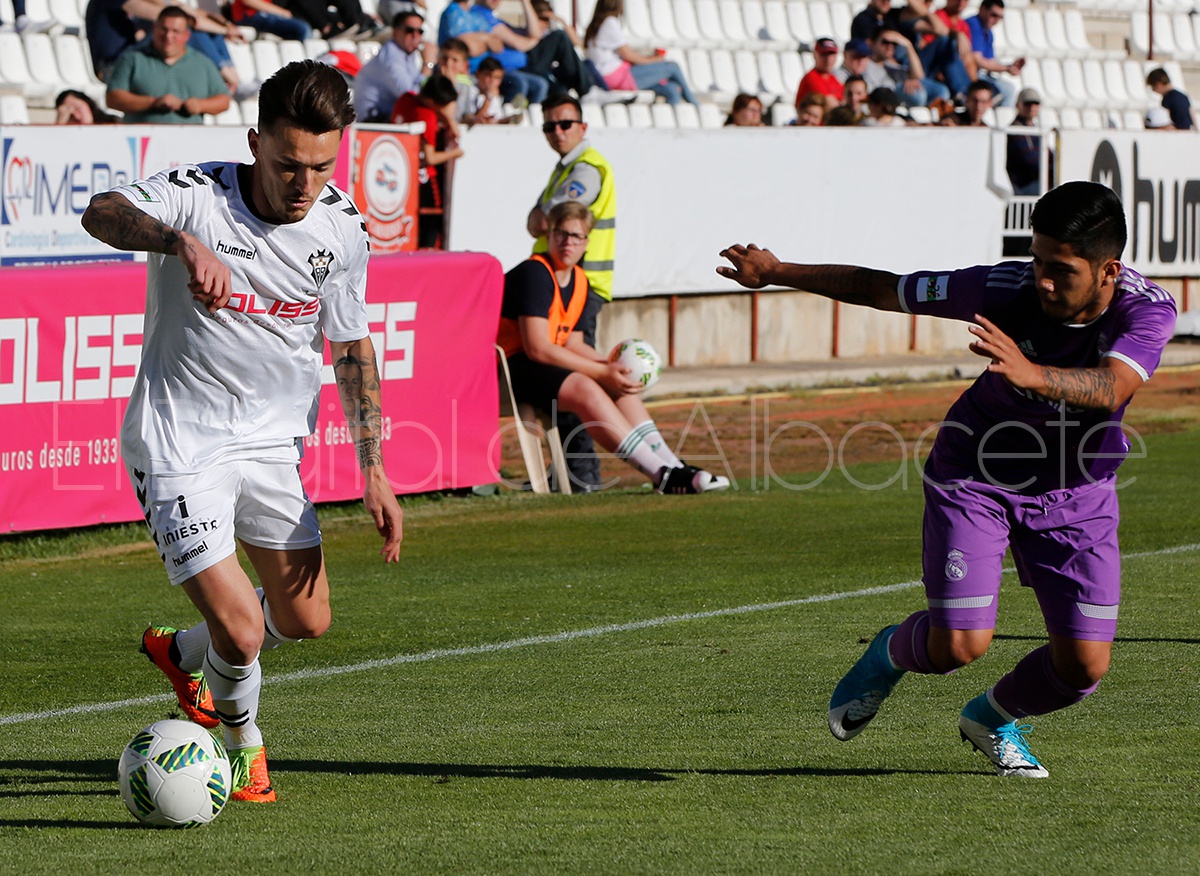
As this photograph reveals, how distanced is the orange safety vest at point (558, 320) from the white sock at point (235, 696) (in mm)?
7142

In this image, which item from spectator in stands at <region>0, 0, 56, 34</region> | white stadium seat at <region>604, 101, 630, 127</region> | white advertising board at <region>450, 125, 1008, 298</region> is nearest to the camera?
white advertising board at <region>450, 125, 1008, 298</region>

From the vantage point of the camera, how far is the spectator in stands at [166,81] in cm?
1477

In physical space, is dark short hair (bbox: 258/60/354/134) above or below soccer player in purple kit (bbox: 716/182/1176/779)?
above

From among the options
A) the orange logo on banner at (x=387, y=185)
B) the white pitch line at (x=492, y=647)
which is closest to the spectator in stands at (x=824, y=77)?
the orange logo on banner at (x=387, y=185)

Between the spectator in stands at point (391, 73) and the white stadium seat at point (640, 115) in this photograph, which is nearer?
the spectator in stands at point (391, 73)

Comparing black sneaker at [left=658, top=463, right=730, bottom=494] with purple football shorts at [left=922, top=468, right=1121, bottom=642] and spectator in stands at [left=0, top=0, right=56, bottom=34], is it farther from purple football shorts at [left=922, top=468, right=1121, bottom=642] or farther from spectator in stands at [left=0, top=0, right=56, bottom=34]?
spectator in stands at [left=0, top=0, right=56, bottom=34]

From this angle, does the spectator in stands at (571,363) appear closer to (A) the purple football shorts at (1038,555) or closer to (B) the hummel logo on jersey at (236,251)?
(A) the purple football shorts at (1038,555)

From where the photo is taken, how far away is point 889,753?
614 cm

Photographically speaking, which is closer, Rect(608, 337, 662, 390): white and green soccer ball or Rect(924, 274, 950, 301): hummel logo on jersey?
Rect(924, 274, 950, 301): hummel logo on jersey

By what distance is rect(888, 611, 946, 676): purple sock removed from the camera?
5754 millimetres

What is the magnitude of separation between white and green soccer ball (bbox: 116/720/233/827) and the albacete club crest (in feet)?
4.56

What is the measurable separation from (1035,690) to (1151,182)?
17.1m

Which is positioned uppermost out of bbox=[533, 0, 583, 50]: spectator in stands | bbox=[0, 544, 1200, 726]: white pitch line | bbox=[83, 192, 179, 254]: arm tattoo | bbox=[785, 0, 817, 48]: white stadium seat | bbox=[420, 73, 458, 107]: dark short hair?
bbox=[785, 0, 817, 48]: white stadium seat

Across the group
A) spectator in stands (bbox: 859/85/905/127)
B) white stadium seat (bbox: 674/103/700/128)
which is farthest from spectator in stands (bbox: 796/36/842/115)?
white stadium seat (bbox: 674/103/700/128)
